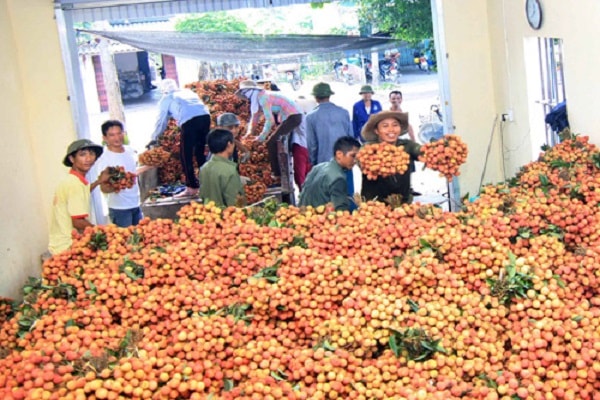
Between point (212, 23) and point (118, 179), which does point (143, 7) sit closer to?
point (118, 179)

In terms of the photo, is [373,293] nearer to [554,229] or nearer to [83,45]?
[554,229]

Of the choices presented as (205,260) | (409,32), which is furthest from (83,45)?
(205,260)

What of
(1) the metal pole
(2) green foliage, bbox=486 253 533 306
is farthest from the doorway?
(2) green foliage, bbox=486 253 533 306

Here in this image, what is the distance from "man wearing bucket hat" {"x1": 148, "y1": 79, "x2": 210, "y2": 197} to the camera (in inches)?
340

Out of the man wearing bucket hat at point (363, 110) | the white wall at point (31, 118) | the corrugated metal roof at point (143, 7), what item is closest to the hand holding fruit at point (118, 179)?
the white wall at point (31, 118)

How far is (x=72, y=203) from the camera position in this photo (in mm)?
5488

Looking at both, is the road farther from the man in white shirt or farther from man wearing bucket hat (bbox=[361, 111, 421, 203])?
man wearing bucket hat (bbox=[361, 111, 421, 203])

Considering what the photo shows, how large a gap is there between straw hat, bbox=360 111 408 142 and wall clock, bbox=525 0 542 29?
1.25 metres

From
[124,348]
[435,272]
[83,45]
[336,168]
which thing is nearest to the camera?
[124,348]

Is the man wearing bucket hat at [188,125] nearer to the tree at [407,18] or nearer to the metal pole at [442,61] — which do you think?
the metal pole at [442,61]

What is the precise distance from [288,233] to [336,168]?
1378 millimetres

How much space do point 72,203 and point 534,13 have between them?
3694mm

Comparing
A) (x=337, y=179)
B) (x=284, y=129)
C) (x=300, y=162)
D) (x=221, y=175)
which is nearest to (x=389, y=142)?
(x=337, y=179)

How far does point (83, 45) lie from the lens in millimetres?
20906
